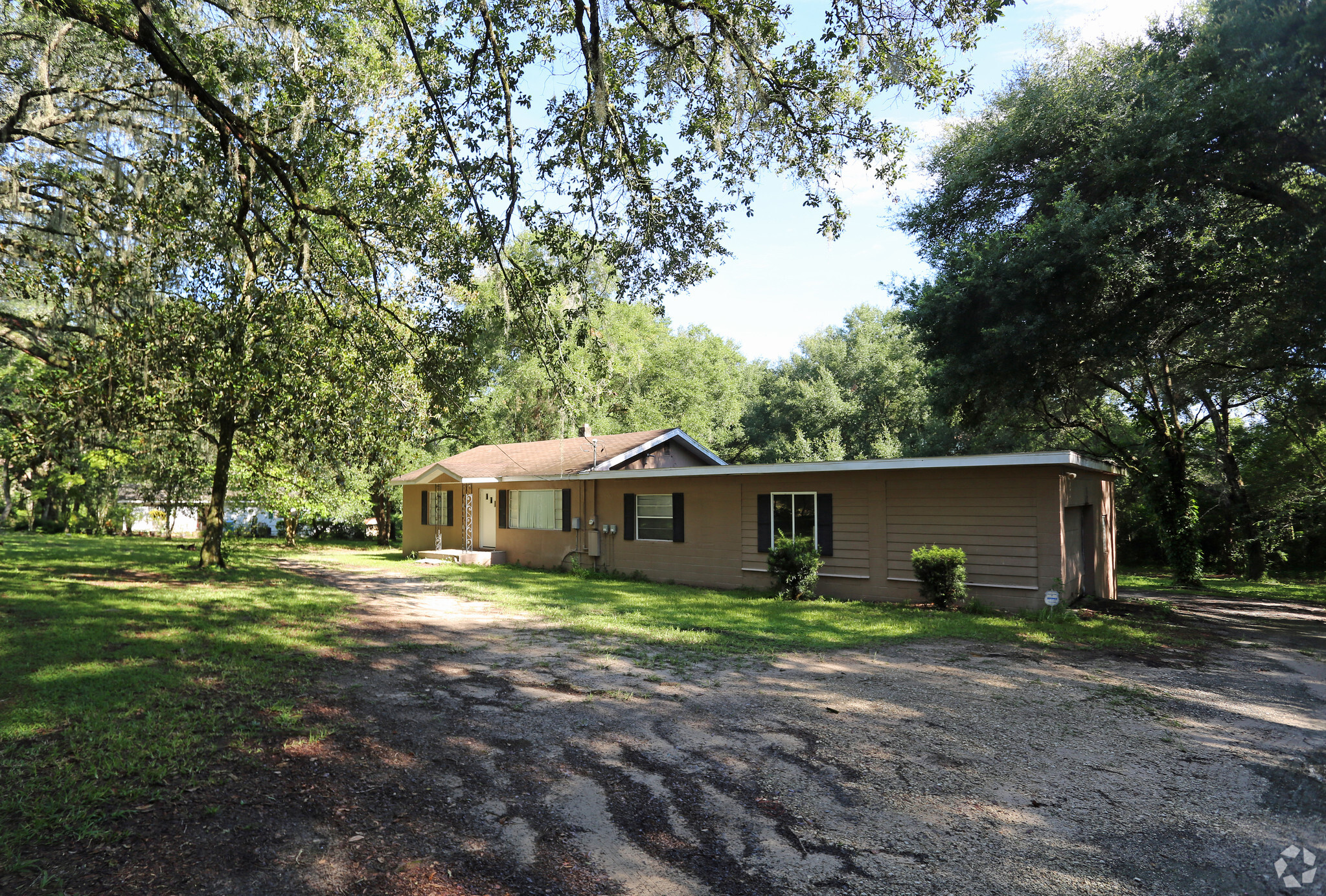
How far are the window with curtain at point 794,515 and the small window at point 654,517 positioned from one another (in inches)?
109

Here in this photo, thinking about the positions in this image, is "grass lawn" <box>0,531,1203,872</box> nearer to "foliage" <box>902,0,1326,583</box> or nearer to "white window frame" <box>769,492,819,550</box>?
"white window frame" <box>769,492,819,550</box>

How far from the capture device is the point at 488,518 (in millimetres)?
21391

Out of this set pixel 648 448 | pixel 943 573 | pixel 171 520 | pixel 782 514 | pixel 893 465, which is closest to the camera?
pixel 943 573

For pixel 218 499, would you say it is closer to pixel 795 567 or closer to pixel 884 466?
pixel 795 567

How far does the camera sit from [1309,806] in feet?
13.5

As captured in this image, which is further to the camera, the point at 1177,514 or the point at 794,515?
the point at 1177,514

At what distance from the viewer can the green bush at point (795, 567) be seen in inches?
519

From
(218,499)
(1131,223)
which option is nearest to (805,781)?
(1131,223)

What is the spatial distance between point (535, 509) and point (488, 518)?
251cm

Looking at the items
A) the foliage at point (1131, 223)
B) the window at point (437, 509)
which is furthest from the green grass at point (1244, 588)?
the window at point (437, 509)

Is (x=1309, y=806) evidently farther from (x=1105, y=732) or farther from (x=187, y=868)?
(x=187, y=868)

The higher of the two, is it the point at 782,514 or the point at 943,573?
the point at 782,514

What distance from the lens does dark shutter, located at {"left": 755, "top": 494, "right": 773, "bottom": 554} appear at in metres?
14.5

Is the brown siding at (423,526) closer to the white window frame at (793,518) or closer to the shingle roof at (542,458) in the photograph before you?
the shingle roof at (542,458)
